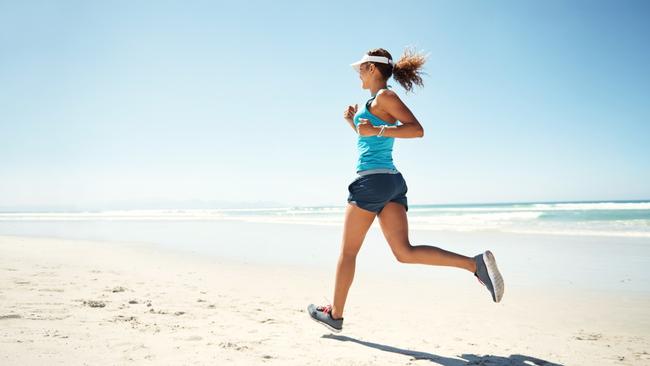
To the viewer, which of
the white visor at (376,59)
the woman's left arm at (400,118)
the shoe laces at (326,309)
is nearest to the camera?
the woman's left arm at (400,118)

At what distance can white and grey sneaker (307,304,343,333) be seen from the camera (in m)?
3.34

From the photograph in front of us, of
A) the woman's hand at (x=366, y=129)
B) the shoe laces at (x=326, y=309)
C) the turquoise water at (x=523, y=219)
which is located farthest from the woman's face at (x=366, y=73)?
the turquoise water at (x=523, y=219)

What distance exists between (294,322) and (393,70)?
7.67 feet

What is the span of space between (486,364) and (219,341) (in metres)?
1.87

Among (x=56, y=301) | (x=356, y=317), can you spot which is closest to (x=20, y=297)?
(x=56, y=301)

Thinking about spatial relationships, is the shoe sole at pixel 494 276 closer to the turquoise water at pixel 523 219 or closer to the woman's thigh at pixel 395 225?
the woman's thigh at pixel 395 225

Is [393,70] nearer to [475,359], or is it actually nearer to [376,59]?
[376,59]

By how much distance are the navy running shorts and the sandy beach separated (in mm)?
1063

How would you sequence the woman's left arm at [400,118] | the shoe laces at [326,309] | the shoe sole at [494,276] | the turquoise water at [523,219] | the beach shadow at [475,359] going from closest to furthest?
the beach shadow at [475,359]
the woman's left arm at [400,118]
the shoe sole at [494,276]
the shoe laces at [326,309]
the turquoise water at [523,219]

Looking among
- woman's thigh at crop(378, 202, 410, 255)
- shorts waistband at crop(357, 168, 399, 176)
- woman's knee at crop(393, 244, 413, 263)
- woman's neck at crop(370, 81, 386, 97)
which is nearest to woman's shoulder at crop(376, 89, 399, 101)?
woman's neck at crop(370, 81, 386, 97)

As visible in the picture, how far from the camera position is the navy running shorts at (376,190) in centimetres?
303

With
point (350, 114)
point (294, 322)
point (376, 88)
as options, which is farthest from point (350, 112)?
point (294, 322)

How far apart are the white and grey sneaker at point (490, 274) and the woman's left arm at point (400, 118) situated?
1.02 meters

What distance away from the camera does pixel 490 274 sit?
3029mm
